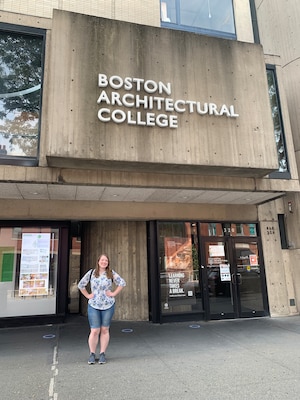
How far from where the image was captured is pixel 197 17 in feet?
29.3

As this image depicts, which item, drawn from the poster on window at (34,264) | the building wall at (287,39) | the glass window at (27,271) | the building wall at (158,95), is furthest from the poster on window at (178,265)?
the building wall at (287,39)

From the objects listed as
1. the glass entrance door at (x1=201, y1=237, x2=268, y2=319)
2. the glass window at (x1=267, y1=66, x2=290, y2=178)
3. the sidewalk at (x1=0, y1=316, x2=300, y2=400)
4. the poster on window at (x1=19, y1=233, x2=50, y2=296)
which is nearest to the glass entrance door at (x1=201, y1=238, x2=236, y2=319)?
the glass entrance door at (x1=201, y1=237, x2=268, y2=319)

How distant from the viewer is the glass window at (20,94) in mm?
6008

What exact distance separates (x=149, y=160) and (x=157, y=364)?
348 cm

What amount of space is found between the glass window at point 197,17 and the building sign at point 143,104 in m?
3.58

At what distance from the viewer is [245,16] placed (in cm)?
970

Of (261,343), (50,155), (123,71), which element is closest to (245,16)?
(123,71)

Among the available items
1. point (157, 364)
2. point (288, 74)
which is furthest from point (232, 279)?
point (288, 74)

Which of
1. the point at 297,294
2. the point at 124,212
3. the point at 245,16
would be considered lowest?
the point at 297,294

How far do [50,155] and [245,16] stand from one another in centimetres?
808

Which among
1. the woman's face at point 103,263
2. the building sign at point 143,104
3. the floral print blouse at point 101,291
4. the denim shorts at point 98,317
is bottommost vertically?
the denim shorts at point 98,317

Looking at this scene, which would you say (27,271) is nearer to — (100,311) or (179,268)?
(100,311)

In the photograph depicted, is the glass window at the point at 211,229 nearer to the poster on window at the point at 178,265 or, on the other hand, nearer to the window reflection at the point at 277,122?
the poster on window at the point at 178,265

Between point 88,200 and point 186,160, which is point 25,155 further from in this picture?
point 186,160
